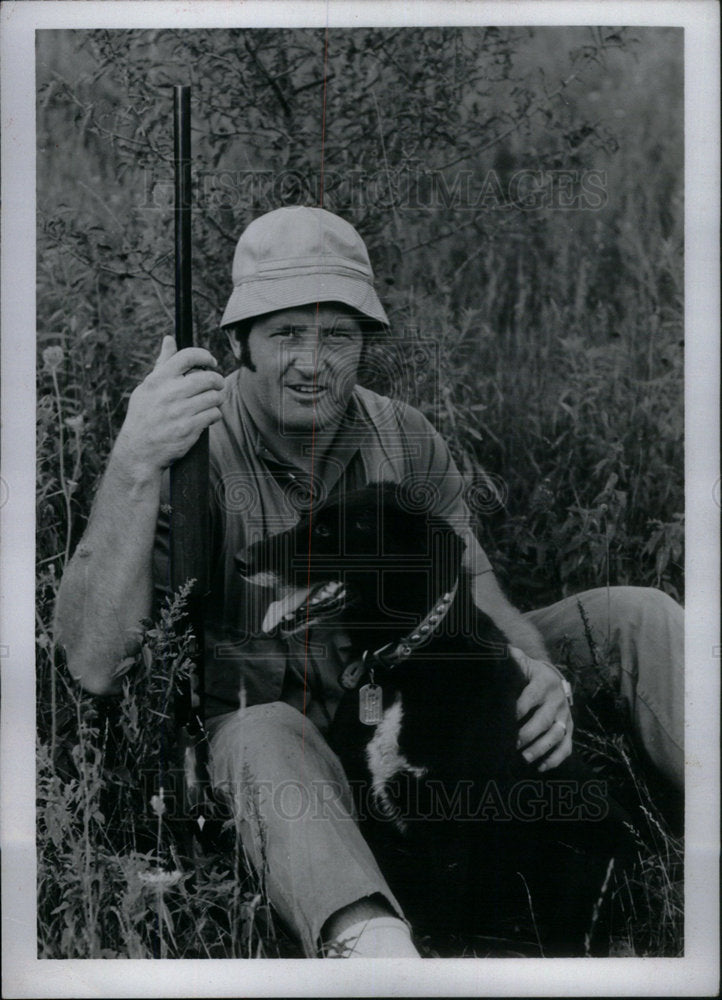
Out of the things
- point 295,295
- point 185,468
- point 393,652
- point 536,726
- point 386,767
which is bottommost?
point 386,767

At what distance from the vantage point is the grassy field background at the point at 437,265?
2924mm

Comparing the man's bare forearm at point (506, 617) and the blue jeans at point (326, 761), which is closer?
the blue jeans at point (326, 761)

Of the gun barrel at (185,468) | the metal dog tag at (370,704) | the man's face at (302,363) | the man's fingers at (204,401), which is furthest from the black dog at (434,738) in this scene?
the man's fingers at (204,401)

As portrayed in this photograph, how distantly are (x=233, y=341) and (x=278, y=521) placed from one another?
1.62 ft

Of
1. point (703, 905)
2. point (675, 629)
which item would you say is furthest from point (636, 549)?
point (703, 905)

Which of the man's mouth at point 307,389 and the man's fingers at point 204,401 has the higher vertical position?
the man's mouth at point 307,389

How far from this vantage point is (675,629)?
9.75 feet

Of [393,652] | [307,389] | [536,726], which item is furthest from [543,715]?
[307,389]

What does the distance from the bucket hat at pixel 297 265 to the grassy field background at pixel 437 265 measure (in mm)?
54

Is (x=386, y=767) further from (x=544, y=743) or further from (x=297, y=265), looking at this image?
(x=297, y=265)

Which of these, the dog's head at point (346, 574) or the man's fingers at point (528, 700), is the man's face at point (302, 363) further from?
the man's fingers at point (528, 700)

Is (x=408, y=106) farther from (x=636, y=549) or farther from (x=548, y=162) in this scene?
(x=636, y=549)

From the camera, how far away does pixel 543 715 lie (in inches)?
114

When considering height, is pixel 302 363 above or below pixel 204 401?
above
